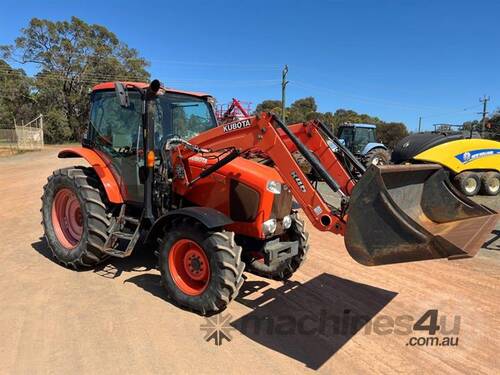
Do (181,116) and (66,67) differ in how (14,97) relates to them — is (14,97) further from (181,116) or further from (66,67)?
(181,116)

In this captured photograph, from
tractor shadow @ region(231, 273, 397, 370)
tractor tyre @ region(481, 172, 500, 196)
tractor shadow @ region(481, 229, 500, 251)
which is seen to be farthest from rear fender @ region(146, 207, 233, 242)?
tractor tyre @ region(481, 172, 500, 196)

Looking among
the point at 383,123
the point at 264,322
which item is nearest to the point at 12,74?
the point at 383,123

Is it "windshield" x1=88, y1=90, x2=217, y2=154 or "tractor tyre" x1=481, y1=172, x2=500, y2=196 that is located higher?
"windshield" x1=88, y1=90, x2=217, y2=154

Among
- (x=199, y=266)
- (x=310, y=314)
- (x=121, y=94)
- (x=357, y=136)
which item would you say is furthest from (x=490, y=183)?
(x=121, y=94)

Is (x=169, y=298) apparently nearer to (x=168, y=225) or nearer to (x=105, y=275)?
(x=168, y=225)

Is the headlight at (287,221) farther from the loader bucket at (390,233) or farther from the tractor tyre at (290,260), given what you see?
the loader bucket at (390,233)

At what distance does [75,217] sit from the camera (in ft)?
18.3

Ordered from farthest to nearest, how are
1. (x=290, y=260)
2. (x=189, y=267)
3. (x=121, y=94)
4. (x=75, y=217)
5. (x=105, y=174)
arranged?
(x=75, y=217)
(x=105, y=174)
(x=290, y=260)
(x=121, y=94)
(x=189, y=267)

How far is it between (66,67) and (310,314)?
43.3m

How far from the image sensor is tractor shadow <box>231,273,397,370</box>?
344cm

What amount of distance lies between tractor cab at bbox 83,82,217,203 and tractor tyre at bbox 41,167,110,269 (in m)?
0.35

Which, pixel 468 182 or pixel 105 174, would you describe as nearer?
pixel 105 174

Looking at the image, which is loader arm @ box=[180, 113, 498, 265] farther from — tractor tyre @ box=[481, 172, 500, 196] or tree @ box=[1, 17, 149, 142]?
tree @ box=[1, 17, 149, 142]

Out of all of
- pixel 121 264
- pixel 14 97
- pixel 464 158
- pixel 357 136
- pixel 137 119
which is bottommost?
pixel 121 264
